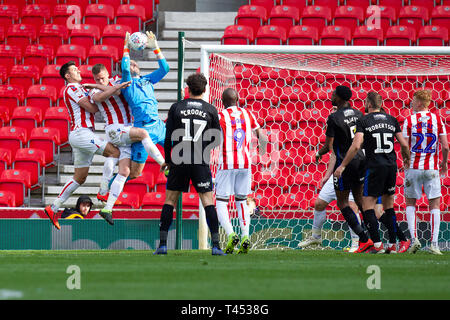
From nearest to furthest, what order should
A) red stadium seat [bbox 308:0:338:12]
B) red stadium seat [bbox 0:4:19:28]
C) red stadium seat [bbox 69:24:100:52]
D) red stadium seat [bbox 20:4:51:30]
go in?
1. red stadium seat [bbox 308:0:338:12]
2. red stadium seat [bbox 69:24:100:52]
3. red stadium seat [bbox 20:4:51:30]
4. red stadium seat [bbox 0:4:19:28]

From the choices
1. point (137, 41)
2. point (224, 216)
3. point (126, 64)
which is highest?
point (137, 41)

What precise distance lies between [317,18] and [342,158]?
7.72 metres

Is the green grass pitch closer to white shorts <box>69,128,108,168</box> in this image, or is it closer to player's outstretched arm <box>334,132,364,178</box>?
player's outstretched arm <box>334,132,364,178</box>

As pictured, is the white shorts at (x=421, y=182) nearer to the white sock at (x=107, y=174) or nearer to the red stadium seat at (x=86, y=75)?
the white sock at (x=107, y=174)

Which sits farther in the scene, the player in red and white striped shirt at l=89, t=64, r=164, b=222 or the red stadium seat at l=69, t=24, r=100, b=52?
the red stadium seat at l=69, t=24, r=100, b=52

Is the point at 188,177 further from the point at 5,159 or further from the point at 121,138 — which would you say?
the point at 5,159

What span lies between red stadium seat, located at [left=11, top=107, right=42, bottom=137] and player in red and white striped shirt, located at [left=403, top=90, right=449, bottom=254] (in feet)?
26.7

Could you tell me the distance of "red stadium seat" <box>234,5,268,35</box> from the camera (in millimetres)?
16408

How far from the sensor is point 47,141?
14461mm

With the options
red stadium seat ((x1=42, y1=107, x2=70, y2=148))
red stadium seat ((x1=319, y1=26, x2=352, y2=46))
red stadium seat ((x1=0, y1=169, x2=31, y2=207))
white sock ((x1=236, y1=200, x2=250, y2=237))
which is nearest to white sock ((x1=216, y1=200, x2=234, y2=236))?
white sock ((x1=236, y1=200, x2=250, y2=237))

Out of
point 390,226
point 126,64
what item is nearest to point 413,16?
point 390,226

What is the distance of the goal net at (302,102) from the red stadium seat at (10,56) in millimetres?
5681

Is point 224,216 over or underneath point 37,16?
underneath
